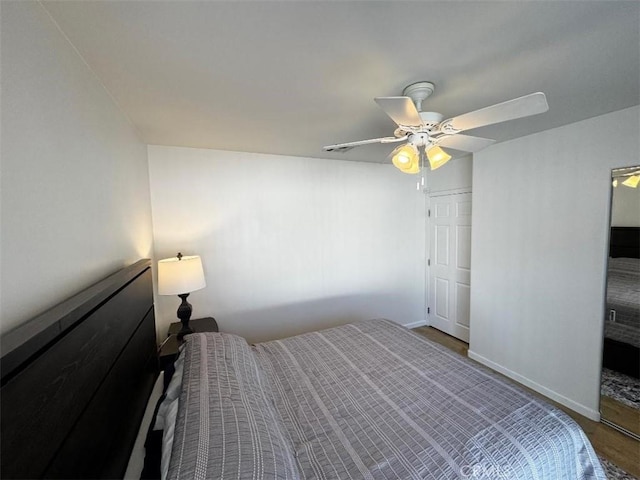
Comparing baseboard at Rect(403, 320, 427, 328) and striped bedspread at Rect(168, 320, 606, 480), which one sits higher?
striped bedspread at Rect(168, 320, 606, 480)

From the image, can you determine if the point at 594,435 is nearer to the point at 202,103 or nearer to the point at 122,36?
the point at 202,103

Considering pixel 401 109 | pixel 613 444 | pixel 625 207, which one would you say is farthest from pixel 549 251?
pixel 401 109

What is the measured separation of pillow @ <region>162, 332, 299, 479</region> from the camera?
33.8 inches

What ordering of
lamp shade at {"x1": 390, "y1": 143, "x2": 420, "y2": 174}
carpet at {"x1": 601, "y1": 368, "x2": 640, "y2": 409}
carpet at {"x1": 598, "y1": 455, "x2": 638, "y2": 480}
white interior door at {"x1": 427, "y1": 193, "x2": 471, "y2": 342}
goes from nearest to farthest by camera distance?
lamp shade at {"x1": 390, "y1": 143, "x2": 420, "y2": 174} → carpet at {"x1": 598, "y1": 455, "x2": 638, "y2": 480} → carpet at {"x1": 601, "y1": 368, "x2": 640, "y2": 409} → white interior door at {"x1": 427, "y1": 193, "x2": 471, "y2": 342}

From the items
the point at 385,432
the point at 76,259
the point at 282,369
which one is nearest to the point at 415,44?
the point at 76,259

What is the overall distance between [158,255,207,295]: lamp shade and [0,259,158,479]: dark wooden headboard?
0.76 meters

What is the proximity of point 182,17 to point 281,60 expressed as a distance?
1.36ft

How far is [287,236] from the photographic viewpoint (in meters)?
2.98

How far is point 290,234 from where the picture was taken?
2.99 meters

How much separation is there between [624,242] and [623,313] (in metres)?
0.53

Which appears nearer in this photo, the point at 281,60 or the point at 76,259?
the point at 76,259

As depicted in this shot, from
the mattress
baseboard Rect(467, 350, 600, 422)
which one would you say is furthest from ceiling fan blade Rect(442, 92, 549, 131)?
baseboard Rect(467, 350, 600, 422)

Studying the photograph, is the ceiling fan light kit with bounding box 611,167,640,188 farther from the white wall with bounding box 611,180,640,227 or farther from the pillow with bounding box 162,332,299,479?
the pillow with bounding box 162,332,299,479

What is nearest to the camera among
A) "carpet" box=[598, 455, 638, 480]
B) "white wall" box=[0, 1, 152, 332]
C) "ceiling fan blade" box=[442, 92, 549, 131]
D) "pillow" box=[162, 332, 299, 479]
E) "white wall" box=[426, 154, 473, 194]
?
"white wall" box=[0, 1, 152, 332]
